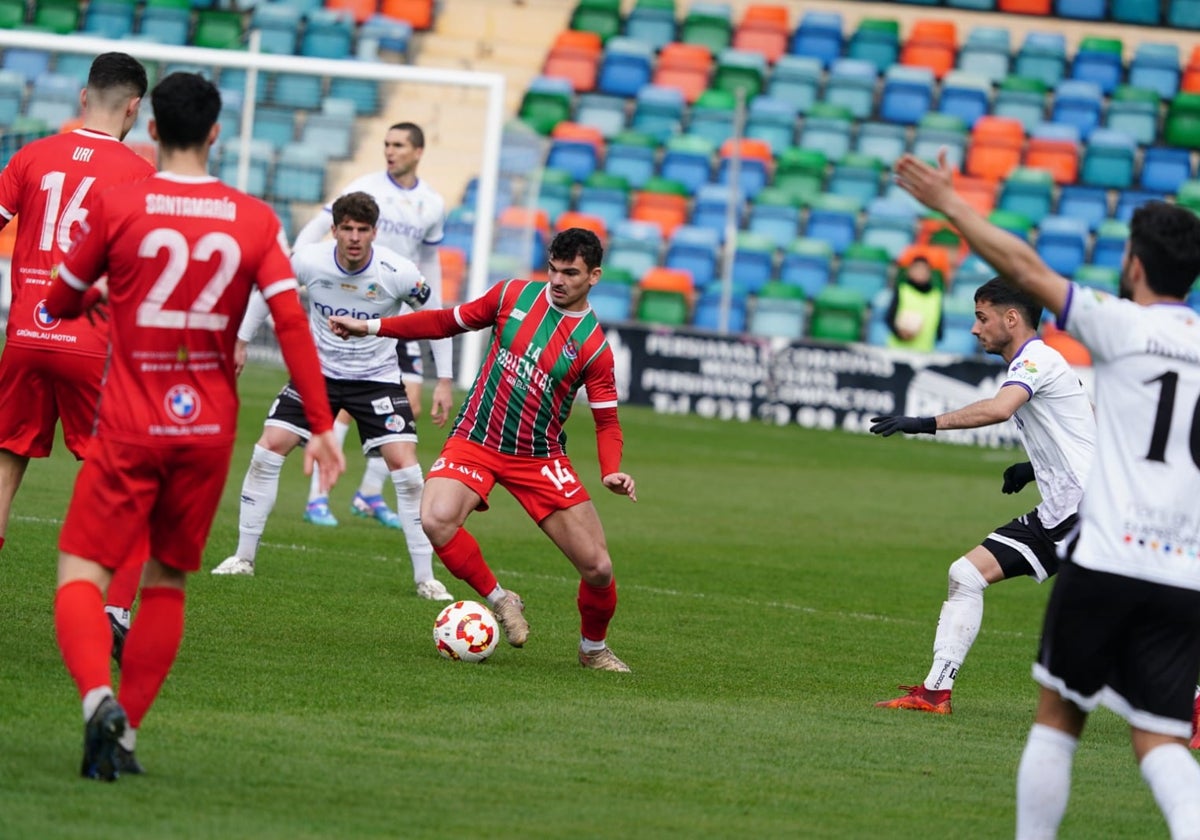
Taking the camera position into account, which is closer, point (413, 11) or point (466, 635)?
point (466, 635)

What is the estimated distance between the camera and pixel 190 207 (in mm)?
5852

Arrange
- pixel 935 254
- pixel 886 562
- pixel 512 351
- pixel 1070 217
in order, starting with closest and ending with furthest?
pixel 512 351 < pixel 886 562 < pixel 935 254 < pixel 1070 217

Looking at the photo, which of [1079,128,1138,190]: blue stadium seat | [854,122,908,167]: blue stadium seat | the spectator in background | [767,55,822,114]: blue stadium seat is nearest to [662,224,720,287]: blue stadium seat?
[854,122,908,167]: blue stadium seat

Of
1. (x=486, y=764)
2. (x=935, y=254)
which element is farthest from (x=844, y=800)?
(x=935, y=254)

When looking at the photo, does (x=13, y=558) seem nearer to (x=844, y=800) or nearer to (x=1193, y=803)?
(x=844, y=800)

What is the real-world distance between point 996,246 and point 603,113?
24684 mm

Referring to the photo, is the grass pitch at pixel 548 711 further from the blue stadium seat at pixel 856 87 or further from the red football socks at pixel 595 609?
the blue stadium seat at pixel 856 87

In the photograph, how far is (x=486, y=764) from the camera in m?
6.39

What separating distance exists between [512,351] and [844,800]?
3.13 metres

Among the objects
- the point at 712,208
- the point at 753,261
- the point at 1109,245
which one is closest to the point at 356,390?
the point at 753,261

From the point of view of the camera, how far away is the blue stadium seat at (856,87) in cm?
2953

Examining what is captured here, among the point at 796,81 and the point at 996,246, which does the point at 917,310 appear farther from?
the point at 996,246

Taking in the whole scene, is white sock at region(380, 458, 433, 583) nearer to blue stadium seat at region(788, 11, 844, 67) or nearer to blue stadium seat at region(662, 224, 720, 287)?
blue stadium seat at region(662, 224, 720, 287)

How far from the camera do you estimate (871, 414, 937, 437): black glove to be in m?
7.74
